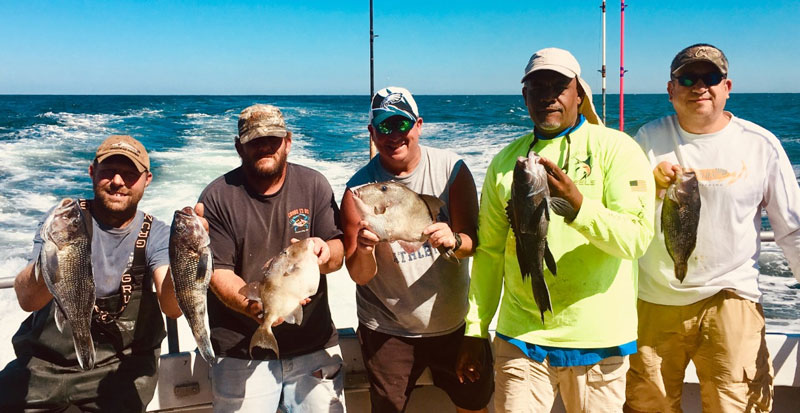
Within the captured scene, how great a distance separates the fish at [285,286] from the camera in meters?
2.80

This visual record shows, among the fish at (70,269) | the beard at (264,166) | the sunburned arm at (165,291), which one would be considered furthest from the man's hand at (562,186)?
the fish at (70,269)

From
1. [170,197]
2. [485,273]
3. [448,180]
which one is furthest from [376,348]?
[170,197]

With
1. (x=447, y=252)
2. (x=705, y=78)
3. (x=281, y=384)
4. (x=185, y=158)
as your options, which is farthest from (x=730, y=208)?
(x=185, y=158)

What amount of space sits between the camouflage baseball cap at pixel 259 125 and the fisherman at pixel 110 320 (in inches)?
21.2

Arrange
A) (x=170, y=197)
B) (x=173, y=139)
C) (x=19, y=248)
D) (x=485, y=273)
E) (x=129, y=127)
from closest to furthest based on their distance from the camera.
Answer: (x=485, y=273), (x=19, y=248), (x=170, y=197), (x=173, y=139), (x=129, y=127)

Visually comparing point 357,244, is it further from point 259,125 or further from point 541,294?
point 541,294

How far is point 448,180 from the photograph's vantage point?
10.3 ft

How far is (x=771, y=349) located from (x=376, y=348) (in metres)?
2.31

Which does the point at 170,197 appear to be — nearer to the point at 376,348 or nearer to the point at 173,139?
the point at 173,139

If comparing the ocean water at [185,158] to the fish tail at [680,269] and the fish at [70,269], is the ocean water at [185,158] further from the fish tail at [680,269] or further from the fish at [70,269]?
the fish at [70,269]

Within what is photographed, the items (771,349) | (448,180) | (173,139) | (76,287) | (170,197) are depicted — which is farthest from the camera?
(173,139)

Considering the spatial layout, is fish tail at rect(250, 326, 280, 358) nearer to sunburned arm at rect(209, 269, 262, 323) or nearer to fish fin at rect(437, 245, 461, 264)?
sunburned arm at rect(209, 269, 262, 323)

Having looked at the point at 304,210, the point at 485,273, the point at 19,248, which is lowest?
the point at 19,248

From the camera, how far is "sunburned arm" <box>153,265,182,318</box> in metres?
2.97
